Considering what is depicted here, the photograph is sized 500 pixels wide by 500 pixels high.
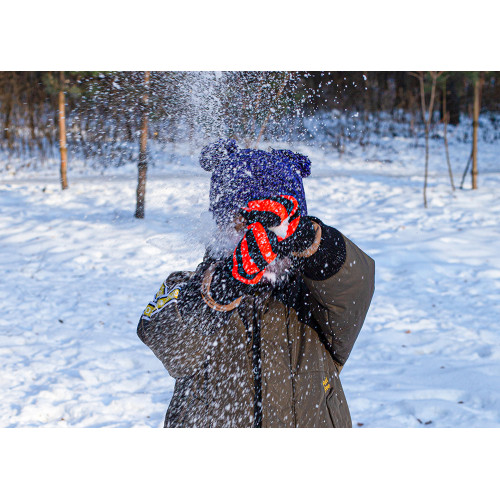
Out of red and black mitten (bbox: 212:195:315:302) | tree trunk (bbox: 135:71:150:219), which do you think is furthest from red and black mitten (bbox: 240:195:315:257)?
tree trunk (bbox: 135:71:150:219)

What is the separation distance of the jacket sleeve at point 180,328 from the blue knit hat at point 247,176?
259 millimetres

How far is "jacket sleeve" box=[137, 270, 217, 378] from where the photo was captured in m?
1.50

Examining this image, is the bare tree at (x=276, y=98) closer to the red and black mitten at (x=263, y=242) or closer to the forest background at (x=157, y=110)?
the forest background at (x=157, y=110)

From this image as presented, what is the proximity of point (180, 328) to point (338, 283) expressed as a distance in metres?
0.48

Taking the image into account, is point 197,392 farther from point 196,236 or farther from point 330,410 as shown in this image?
point 196,236

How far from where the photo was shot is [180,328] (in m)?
1.50

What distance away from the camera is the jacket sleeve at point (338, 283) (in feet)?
4.75

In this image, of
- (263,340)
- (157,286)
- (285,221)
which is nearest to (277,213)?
(285,221)

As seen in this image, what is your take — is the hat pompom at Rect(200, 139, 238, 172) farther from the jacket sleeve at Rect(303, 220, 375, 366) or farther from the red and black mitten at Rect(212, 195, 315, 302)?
the jacket sleeve at Rect(303, 220, 375, 366)

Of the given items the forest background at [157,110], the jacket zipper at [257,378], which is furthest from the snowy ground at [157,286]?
the jacket zipper at [257,378]

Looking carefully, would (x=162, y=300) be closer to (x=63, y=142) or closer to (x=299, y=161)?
(x=299, y=161)

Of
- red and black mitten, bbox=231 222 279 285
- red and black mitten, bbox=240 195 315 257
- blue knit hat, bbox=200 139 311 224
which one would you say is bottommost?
red and black mitten, bbox=231 222 279 285

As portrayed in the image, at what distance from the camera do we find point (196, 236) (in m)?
2.08

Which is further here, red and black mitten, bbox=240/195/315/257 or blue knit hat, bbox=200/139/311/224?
blue knit hat, bbox=200/139/311/224
